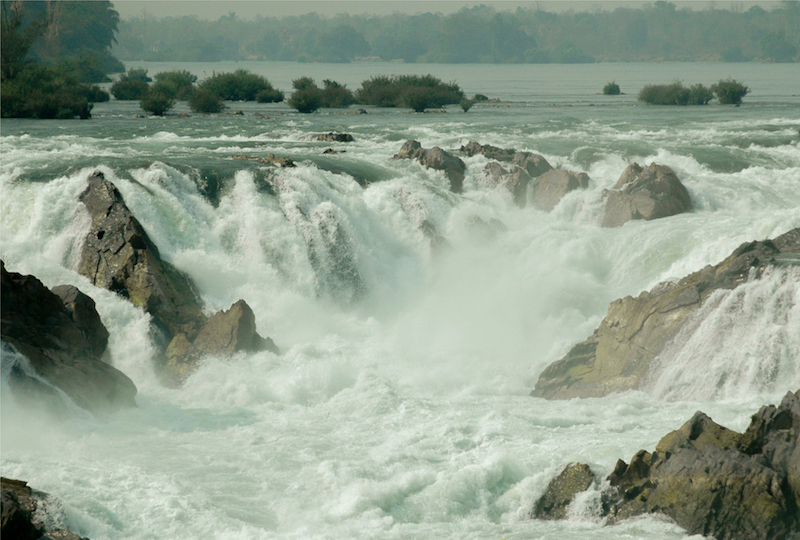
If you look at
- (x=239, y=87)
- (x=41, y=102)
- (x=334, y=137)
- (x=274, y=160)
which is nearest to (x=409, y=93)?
(x=239, y=87)

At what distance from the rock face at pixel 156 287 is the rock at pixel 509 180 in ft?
33.1

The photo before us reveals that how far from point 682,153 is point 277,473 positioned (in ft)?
66.8

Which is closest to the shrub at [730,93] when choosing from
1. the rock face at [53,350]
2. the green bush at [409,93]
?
the green bush at [409,93]

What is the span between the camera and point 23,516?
7.95 metres

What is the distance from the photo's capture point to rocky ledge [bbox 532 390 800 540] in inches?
333

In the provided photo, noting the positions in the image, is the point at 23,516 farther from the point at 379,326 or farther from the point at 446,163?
the point at 446,163

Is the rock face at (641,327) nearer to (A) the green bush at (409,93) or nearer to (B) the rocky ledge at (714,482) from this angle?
(B) the rocky ledge at (714,482)

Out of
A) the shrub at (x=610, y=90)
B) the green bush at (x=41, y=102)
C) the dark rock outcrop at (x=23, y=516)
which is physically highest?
the shrub at (x=610, y=90)

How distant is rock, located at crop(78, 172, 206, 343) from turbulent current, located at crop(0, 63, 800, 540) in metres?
0.35

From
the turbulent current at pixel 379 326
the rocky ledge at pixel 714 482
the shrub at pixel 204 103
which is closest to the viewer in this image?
the rocky ledge at pixel 714 482

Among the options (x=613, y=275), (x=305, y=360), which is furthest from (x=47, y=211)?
(x=613, y=275)

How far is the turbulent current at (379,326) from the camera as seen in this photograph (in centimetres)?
1005

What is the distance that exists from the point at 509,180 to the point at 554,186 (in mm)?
1312

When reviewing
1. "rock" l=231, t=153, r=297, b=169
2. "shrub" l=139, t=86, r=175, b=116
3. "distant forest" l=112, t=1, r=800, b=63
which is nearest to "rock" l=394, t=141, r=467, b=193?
"rock" l=231, t=153, r=297, b=169
